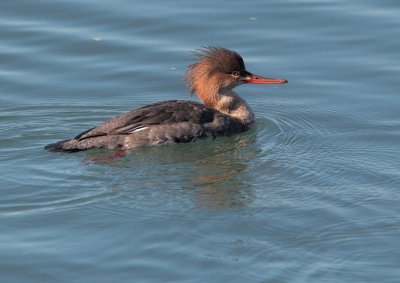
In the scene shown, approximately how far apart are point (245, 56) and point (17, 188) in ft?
16.4

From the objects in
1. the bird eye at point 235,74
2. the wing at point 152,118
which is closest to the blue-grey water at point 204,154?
the wing at point 152,118

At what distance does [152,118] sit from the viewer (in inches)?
472

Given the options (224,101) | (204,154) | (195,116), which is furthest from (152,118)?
(224,101)

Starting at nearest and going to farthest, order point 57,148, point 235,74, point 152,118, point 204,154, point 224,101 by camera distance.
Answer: point 57,148 → point 204,154 → point 152,118 → point 235,74 → point 224,101

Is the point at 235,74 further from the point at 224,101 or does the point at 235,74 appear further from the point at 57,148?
the point at 57,148

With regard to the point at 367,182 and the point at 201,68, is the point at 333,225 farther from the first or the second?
the point at 201,68

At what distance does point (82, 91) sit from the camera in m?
13.3

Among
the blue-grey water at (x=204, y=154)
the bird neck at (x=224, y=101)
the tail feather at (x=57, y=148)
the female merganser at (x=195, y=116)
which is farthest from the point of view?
the bird neck at (x=224, y=101)

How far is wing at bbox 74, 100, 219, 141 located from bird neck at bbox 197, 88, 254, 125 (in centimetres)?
57

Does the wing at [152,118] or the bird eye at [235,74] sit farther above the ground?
the bird eye at [235,74]

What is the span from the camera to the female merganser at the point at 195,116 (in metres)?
11.8

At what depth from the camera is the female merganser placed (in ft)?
38.8

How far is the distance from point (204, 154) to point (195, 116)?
0.70 meters

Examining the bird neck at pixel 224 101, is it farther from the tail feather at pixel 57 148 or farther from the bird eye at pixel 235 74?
the tail feather at pixel 57 148
